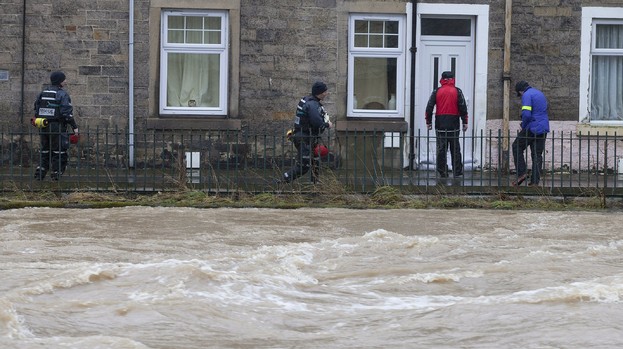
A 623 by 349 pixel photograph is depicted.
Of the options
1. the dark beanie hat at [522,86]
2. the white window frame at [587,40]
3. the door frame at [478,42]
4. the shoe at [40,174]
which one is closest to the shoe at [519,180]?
the dark beanie hat at [522,86]

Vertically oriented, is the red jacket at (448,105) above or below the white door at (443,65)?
below

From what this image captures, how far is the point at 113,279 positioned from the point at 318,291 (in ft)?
5.37

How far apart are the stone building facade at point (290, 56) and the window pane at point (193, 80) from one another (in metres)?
0.08

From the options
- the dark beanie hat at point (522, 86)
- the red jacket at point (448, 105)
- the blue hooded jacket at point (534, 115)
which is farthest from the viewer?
the red jacket at point (448, 105)

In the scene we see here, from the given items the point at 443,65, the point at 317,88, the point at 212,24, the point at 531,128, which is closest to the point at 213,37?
the point at 212,24

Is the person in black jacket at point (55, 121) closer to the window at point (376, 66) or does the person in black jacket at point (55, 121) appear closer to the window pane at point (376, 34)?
the window at point (376, 66)

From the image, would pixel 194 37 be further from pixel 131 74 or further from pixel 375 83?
pixel 375 83

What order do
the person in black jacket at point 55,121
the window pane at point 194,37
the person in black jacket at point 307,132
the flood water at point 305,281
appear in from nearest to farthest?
the flood water at point 305,281, the person in black jacket at point 307,132, the person in black jacket at point 55,121, the window pane at point 194,37

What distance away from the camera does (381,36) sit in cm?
1959

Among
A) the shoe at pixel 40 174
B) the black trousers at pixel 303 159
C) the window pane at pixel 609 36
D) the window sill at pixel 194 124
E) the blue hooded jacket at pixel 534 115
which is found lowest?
the shoe at pixel 40 174

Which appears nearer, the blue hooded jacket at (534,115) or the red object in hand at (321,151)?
the red object in hand at (321,151)

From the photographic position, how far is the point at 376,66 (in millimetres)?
19703

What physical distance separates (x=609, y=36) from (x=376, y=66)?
3.86m

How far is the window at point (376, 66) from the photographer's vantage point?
1950 centimetres
